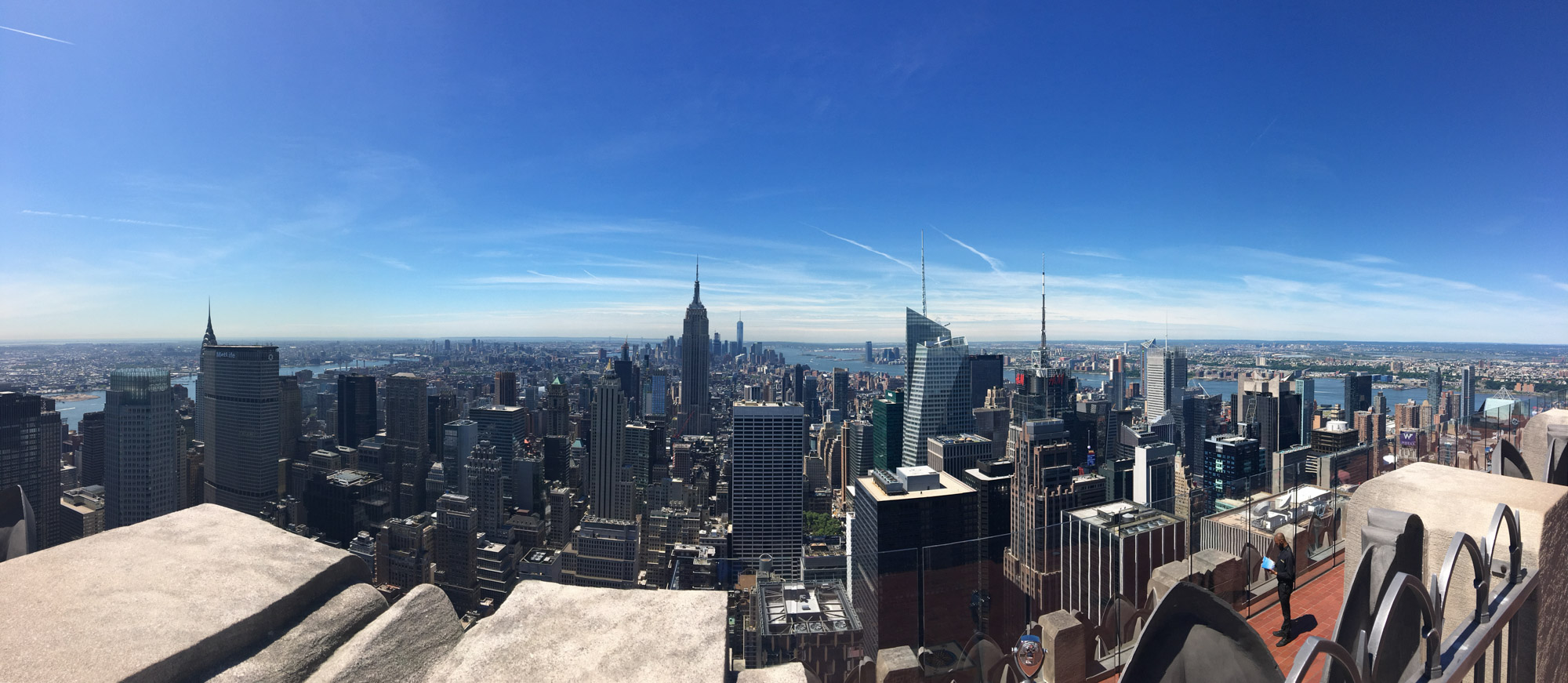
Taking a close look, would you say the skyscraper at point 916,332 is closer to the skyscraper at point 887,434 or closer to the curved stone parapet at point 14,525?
the skyscraper at point 887,434

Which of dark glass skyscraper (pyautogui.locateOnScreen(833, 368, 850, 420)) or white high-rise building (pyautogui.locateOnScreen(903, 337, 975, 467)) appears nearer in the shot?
white high-rise building (pyautogui.locateOnScreen(903, 337, 975, 467))

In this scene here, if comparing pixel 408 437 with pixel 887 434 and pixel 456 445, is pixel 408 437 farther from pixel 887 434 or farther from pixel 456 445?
pixel 887 434

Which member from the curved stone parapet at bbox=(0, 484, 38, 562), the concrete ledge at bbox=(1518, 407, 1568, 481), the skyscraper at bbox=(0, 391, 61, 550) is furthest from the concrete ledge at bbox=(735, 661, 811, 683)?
the skyscraper at bbox=(0, 391, 61, 550)

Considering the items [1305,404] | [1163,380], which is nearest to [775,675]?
[1305,404]

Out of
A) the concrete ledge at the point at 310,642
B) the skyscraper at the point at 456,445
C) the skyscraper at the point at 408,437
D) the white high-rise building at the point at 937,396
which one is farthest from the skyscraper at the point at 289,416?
the concrete ledge at the point at 310,642

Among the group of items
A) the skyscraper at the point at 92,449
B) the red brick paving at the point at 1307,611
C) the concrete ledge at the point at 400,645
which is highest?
the concrete ledge at the point at 400,645

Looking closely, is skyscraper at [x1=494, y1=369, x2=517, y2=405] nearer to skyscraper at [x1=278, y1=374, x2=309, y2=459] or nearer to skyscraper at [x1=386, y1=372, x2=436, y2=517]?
skyscraper at [x1=386, y1=372, x2=436, y2=517]

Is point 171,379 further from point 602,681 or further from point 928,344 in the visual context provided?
point 928,344
